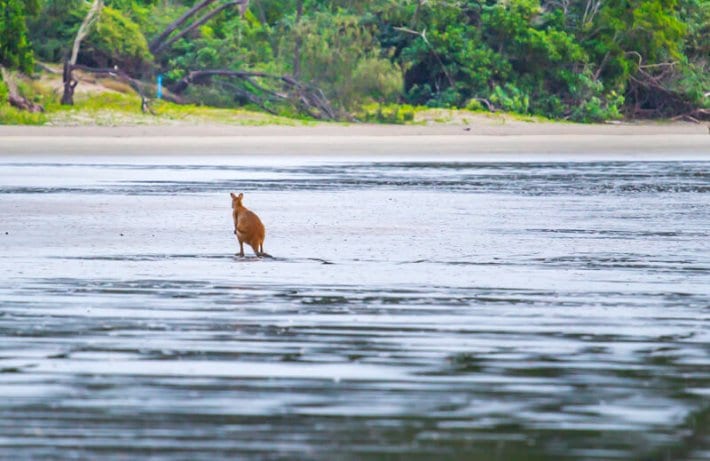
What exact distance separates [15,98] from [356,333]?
35.5m

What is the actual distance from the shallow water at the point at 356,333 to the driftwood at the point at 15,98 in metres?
23.4

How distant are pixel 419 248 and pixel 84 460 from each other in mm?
9452

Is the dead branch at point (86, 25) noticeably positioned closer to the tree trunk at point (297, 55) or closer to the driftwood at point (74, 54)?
the driftwood at point (74, 54)

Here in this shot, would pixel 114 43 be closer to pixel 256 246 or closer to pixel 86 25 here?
pixel 86 25

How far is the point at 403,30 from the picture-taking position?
52.8 m

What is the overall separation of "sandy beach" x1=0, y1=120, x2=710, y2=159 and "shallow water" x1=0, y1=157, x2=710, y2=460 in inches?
673

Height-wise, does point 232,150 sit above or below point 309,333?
below

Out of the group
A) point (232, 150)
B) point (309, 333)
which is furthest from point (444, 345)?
point (232, 150)

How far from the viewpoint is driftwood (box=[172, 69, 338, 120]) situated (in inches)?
1916

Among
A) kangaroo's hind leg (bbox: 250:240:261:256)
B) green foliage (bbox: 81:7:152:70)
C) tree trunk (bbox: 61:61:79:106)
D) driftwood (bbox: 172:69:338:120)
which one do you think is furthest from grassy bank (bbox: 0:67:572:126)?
kangaroo's hind leg (bbox: 250:240:261:256)

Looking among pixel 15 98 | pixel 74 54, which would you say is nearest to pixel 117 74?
pixel 74 54

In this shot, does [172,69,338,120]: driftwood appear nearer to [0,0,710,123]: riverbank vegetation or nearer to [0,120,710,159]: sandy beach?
[0,0,710,123]: riverbank vegetation

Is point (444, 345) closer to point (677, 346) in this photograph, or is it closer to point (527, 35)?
point (677, 346)

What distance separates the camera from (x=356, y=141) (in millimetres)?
42781
